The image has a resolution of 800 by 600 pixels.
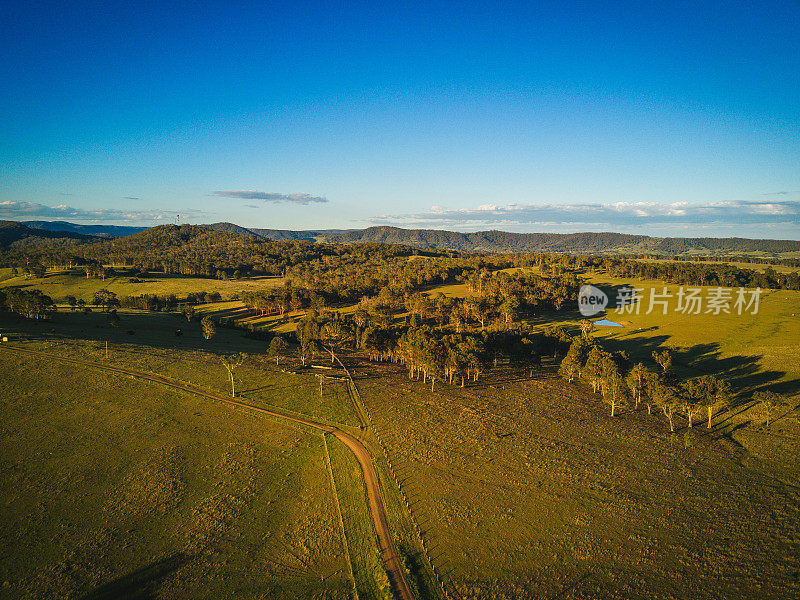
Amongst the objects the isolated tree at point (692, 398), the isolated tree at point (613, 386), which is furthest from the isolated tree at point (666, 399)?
the isolated tree at point (613, 386)

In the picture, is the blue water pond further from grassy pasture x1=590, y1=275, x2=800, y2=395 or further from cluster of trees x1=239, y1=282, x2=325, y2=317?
cluster of trees x1=239, y1=282, x2=325, y2=317

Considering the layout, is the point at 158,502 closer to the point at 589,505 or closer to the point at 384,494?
the point at 384,494

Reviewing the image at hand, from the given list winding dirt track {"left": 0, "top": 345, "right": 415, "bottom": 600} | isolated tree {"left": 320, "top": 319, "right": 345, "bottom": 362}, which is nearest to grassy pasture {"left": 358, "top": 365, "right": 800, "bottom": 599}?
winding dirt track {"left": 0, "top": 345, "right": 415, "bottom": 600}

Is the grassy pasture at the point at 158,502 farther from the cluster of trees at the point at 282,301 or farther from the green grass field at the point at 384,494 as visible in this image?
the cluster of trees at the point at 282,301

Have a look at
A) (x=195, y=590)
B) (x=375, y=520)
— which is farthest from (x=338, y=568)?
(x=195, y=590)

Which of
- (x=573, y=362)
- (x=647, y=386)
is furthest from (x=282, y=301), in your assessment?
(x=647, y=386)

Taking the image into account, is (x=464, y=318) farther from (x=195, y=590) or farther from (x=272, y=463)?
(x=195, y=590)
